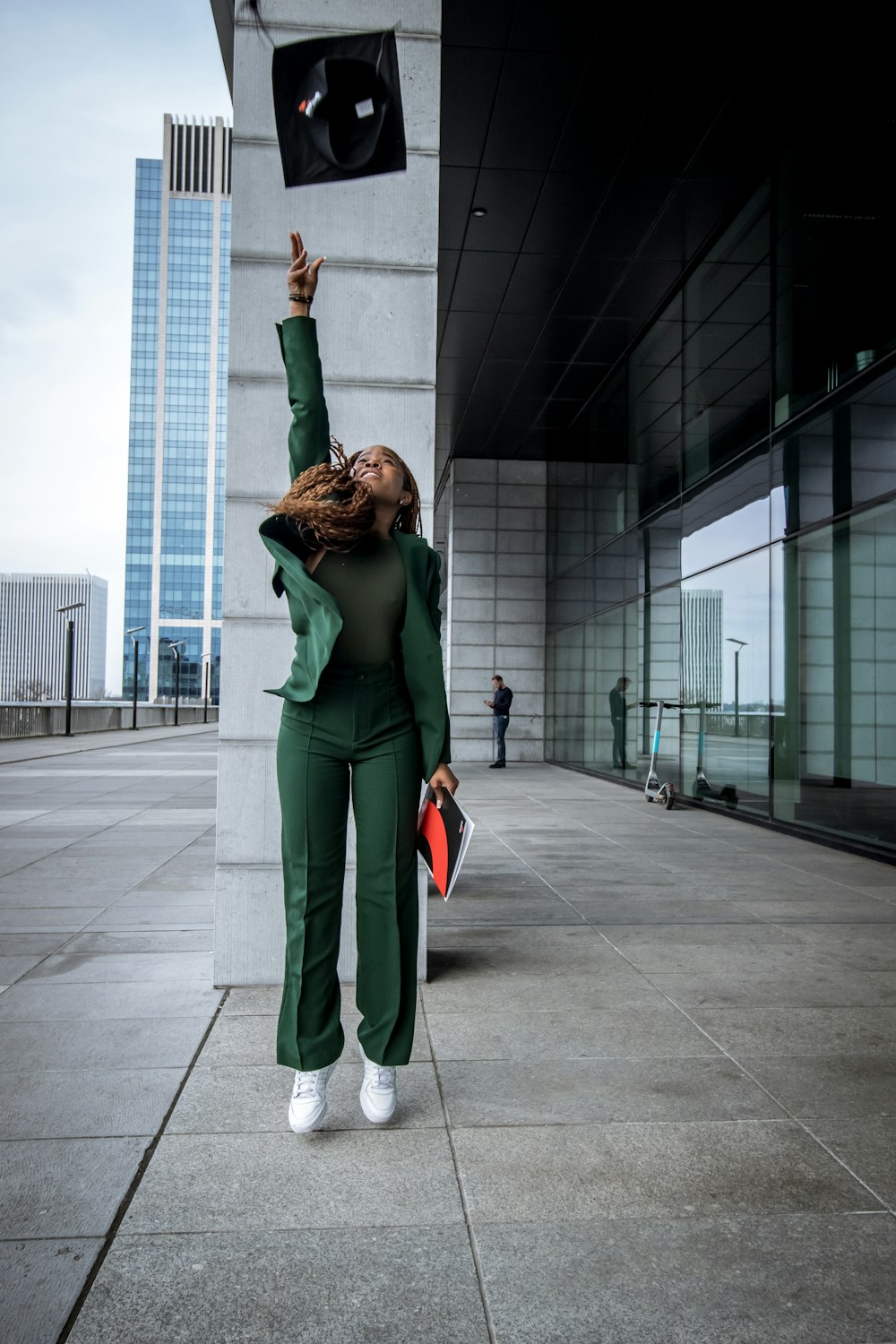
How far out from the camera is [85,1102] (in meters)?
3.05

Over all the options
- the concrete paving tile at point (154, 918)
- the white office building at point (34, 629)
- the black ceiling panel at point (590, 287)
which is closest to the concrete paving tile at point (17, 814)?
the concrete paving tile at point (154, 918)

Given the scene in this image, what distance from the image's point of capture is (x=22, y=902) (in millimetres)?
6051

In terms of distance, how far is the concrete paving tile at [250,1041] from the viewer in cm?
345

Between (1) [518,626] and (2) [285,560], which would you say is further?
(1) [518,626]

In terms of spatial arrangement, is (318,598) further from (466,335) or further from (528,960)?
(466,335)

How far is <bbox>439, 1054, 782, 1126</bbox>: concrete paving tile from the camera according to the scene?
118 inches

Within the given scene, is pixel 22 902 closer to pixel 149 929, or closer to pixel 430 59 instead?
pixel 149 929

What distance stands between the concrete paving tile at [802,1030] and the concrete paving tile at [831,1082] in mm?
76

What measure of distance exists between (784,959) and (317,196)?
4.13m

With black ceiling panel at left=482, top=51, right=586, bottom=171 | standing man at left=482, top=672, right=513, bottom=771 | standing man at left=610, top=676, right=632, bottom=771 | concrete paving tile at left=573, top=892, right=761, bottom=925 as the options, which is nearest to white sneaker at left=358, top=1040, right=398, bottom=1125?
concrete paving tile at left=573, top=892, right=761, bottom=925

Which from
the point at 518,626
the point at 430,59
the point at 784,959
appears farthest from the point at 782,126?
the point at 518,626

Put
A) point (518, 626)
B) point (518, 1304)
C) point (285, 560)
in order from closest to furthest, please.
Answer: point (518, 1304), point (285, 560), point (518, 626)

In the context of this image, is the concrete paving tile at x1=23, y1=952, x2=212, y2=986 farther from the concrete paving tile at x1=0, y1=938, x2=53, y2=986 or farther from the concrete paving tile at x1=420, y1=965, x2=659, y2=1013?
the concrete paving tile at x1=420, y1=965, x2=659, y2=1013

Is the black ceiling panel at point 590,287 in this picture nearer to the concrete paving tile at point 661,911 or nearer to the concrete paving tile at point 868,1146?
the concrete paving tile at point 661,911
